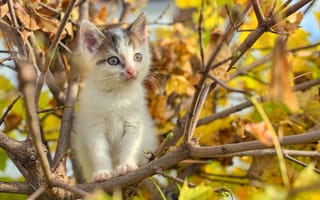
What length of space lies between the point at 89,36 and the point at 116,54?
106 mm

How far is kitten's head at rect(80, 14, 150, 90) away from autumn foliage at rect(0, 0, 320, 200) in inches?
2.5

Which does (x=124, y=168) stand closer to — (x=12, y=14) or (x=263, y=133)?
(x=12, y=14)

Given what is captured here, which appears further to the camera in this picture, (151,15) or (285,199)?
(151,15)

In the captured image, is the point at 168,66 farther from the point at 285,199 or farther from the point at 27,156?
the point at 285,199

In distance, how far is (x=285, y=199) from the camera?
64 centimetres

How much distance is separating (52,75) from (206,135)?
1.61 feet

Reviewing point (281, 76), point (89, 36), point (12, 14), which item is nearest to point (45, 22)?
point (12, 14)

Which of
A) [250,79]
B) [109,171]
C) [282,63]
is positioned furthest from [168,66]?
[282,63]

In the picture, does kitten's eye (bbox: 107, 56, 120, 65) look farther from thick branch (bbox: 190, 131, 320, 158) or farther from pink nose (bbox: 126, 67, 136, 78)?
thick branch (bbox: 190, 131, 320, 158)

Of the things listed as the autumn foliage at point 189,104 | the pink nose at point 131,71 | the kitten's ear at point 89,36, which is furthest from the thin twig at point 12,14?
the pink nose at point 131,71

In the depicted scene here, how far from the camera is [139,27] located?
195cm

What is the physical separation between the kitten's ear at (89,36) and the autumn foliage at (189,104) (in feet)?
0.14

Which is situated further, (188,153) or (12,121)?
(12,121)

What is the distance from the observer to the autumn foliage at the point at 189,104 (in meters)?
1.13
